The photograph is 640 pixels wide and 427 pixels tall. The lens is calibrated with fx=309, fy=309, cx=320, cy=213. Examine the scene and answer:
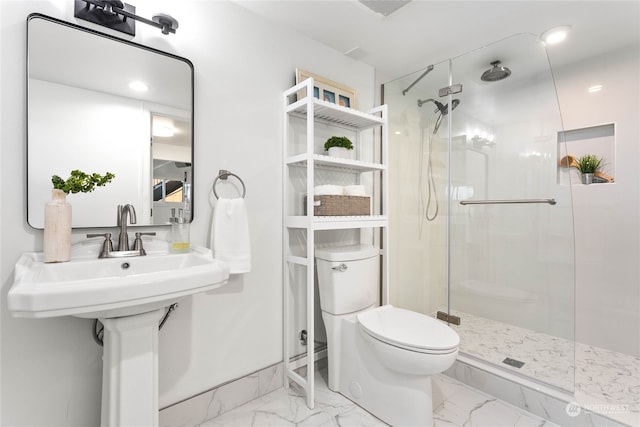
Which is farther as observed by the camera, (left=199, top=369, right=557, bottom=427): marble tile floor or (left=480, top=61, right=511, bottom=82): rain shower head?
(left=480, top=61, right=511, bottom=82): rain shower head

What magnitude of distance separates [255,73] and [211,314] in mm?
1368

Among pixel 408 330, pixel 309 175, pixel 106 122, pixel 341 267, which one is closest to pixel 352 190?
pixel 309 175

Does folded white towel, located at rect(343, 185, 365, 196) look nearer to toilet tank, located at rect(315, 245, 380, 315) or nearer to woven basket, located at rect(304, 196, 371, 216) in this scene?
woven basket, located at rect(304, 196, 371, 216)

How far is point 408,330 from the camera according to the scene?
62.4 inches

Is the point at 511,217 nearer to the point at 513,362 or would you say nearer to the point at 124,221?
the point at 513,362

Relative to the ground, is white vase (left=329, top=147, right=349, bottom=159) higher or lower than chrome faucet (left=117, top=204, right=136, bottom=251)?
higher

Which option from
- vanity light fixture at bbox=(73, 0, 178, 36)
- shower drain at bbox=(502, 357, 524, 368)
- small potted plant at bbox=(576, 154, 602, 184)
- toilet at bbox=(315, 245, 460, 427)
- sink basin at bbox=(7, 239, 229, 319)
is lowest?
shower drain at bbox=(502, 357, 524, 368)

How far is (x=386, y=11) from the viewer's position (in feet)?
5.68

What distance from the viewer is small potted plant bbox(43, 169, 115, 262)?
3.65 ft

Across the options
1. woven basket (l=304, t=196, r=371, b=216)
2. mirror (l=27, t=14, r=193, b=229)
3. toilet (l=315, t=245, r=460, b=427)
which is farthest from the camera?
woven basket (l=304, t=196, r=371, b=216)

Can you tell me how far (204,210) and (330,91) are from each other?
1193 millimetres

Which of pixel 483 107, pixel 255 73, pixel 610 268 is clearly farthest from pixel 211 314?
pixel 610 268

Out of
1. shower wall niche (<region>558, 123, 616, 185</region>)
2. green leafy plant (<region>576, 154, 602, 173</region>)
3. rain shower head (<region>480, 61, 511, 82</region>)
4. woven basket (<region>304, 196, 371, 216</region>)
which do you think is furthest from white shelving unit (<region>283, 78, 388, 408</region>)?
green leafy plant (<region>576, 154, 602, 173</region>)

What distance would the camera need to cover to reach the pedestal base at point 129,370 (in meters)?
1.08
